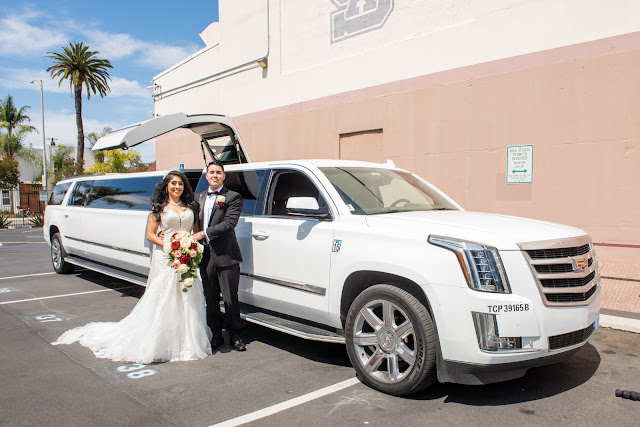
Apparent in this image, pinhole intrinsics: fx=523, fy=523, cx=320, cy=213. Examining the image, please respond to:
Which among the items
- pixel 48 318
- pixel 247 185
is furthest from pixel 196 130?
pixel 247 185

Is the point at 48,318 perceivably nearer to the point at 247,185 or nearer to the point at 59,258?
the point at 247,185

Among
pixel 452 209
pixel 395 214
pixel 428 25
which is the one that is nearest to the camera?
pixel 395 214

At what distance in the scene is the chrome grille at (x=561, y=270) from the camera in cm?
380

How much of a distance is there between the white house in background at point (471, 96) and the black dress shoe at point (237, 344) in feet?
19.5

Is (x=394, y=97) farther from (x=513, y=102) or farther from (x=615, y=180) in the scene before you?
(x=615, y=180)

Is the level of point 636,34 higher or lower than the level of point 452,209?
higher

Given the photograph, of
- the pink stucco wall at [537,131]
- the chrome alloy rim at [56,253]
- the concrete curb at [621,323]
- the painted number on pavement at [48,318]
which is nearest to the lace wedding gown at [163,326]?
the painted number on pavement at [48,318]

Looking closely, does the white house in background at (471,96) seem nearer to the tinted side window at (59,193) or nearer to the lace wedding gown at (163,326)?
the tinted side window at (59,193)

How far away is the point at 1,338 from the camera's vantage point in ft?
19.3

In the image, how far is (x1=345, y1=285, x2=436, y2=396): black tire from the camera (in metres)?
3.91

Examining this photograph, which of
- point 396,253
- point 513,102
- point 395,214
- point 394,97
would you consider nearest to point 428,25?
point 394,97

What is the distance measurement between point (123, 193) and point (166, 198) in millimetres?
2744

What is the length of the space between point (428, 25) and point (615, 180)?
4.80 meters

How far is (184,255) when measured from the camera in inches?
204
